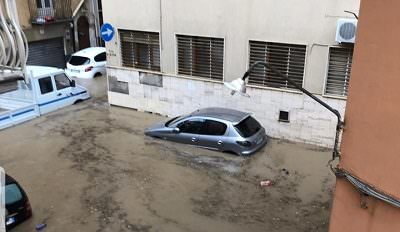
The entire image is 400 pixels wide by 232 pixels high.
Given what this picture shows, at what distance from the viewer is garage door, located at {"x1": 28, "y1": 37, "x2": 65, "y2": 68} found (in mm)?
21922

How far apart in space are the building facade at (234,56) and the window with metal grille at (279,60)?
0.10 ft

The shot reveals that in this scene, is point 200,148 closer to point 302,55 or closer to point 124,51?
point 302,55

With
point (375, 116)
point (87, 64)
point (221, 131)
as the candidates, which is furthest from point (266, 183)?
point (87, 64)

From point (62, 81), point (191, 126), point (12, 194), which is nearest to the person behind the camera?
point (12, 194)

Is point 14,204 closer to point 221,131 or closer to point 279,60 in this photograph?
point 221,131

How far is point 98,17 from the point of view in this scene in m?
25.2

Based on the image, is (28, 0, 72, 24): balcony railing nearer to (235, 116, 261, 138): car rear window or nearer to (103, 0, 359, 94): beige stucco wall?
(103, 0, 359, 94): beige stucco wall

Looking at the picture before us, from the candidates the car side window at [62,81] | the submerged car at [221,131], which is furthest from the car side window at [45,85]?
the submerged car at [221,131]

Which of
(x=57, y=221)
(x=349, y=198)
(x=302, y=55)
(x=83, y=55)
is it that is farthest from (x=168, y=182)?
(x=83, y=55)

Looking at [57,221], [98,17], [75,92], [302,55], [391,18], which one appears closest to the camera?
[391,18]

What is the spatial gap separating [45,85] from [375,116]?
44.7ft

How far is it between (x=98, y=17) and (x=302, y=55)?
16285 millimetres

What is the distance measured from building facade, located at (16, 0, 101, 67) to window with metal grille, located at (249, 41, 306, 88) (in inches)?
513

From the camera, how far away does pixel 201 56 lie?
14.1m
